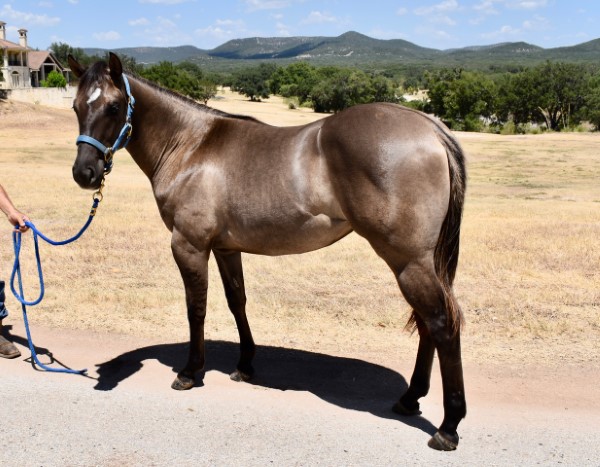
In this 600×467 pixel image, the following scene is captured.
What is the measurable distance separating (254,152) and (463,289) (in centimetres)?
387

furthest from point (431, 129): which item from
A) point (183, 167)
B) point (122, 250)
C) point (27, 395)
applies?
point (122, 250)

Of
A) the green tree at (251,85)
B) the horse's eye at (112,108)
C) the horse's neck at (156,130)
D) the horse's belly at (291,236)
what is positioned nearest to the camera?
the horse's belly at (291,236)

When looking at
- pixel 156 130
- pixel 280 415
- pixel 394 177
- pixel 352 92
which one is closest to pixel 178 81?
pixel 352 92

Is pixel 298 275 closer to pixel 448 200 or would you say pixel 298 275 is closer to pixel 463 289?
pixel 463 289

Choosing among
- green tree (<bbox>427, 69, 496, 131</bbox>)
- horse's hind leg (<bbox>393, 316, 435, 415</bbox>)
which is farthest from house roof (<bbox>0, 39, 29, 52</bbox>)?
horse's hind leg (<bbox>393, 316, 435, 415</bbox>)

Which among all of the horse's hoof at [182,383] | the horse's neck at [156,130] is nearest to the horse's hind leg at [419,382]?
the horse's hoof at [182,383]

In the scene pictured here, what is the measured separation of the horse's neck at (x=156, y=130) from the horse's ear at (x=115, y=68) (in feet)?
1.22

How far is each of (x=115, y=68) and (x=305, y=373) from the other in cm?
289

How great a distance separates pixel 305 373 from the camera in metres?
5.30

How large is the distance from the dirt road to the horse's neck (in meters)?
1.81

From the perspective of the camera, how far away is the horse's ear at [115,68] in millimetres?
4462

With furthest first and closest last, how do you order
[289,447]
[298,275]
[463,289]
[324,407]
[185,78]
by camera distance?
1. [185,78]
2. [298,275]
3. [463,289]
4. [324,407]
5. [289,447]

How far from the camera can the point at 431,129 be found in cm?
411

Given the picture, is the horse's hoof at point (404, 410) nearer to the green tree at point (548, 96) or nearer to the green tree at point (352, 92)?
the green tree at point (352, 92)
